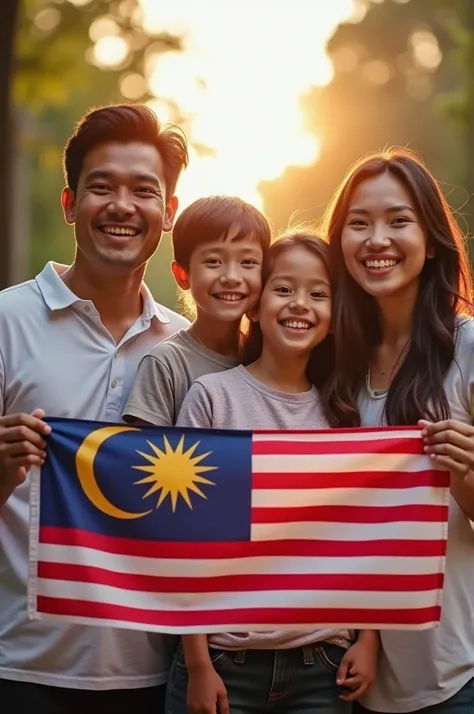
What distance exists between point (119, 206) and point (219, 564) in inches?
57.8

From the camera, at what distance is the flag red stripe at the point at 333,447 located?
14.1ft

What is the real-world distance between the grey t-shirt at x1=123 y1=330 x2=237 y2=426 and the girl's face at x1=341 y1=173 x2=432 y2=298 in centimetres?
68

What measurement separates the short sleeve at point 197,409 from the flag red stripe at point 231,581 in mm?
572

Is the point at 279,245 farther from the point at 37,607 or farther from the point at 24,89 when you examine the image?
the point at 24,89

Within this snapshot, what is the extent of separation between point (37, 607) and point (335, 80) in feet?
79.8

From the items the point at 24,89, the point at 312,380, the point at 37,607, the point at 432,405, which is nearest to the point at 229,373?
the point at 312,380

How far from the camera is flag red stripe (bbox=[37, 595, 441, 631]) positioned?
423cm

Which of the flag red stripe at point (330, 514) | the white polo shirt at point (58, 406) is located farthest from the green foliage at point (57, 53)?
the flag red stripe at point (330, 514)

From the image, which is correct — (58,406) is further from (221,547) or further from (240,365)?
(221,547)

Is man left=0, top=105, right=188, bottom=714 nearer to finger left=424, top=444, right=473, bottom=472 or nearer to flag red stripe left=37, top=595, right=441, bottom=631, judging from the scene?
flag red stripe left=37, top=595, right=441, bottom=631

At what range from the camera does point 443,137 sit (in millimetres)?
25922

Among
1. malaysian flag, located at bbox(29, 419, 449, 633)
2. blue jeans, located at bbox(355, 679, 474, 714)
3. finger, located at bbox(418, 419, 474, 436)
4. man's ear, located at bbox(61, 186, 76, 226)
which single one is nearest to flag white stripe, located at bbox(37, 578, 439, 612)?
malaysian flag, located at bbox(29, 419, 449, 633)

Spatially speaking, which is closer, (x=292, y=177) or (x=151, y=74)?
(x=151, y=74)

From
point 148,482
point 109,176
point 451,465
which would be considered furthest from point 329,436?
point 109,176
